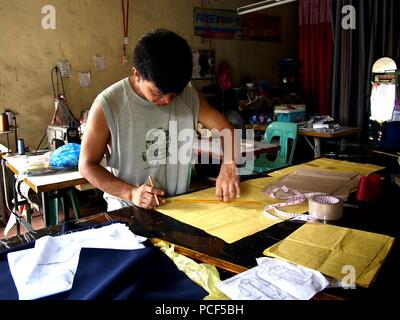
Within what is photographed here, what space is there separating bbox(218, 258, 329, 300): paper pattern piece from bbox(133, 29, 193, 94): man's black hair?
27.5 inches

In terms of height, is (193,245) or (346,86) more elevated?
(346,86)

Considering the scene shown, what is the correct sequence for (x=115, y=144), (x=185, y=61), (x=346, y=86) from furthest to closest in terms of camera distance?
(x=346, y=86) → (x=115, y=144) → (x=185, y=61)

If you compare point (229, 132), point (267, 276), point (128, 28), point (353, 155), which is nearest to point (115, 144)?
point (229, 132)

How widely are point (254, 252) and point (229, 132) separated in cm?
90

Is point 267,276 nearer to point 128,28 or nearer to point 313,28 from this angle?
point 128,28

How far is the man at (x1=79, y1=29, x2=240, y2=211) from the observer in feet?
4.29

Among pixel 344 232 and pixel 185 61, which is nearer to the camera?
pixel 344 232

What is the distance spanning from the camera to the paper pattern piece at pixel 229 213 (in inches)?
47.8

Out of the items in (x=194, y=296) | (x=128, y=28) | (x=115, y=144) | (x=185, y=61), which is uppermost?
(x=128, y=28)

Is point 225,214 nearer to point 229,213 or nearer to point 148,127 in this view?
point 229,213

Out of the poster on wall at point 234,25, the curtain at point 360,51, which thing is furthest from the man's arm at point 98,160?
the curtain at point 360,51

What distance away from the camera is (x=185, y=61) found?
4.30ft

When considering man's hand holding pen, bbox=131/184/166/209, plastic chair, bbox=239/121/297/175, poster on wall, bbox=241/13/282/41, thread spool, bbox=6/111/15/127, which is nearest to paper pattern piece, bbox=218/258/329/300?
man's hand holding pen, bbox=131/184/166/209
